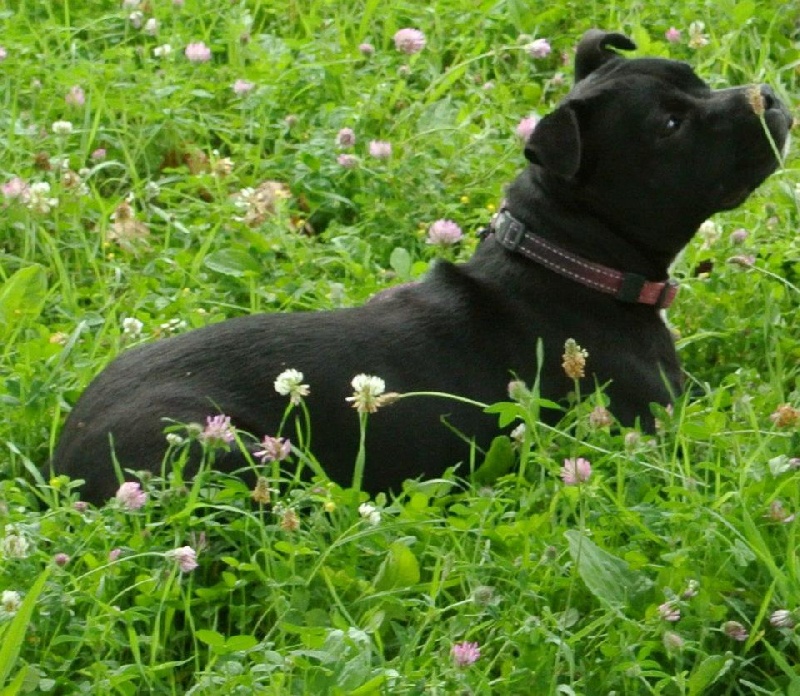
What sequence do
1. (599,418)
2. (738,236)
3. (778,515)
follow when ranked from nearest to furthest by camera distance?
1. (778,515)
2. (599,418)
3. (738,236)

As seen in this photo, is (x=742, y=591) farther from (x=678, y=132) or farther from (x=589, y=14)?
(x=589, y=14)

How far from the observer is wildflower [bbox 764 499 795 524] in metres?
3.50

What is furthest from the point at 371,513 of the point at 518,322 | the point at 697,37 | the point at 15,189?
the point at 697,37

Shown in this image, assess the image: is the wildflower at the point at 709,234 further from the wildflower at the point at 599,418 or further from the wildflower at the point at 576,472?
the wildflower at the point at 576,472

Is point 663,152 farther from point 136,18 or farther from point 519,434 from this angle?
point 136,18

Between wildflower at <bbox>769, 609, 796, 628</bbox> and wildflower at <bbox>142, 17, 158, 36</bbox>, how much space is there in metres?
4.32

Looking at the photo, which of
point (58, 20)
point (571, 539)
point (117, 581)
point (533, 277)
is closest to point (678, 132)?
point (533, 277)

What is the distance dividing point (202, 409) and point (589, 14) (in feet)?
11.2

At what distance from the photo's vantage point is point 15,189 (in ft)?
18.4

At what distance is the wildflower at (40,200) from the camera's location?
5512 millimetres

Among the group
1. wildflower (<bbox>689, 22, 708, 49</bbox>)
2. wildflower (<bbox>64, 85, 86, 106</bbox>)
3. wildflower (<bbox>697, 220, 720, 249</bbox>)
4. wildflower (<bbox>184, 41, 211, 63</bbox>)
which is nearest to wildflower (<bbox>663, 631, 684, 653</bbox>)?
wildflower (<bbox>697, 220, 720, 249</bbox>)

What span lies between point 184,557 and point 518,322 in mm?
1386

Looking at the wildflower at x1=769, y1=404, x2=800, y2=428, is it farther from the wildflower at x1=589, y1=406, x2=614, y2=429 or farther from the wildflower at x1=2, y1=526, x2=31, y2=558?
the wildflower at x1=2, y1=526, x2=31, y2=558

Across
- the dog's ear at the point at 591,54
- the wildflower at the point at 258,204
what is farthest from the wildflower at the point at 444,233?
the dog's ear at the point at 591,54
